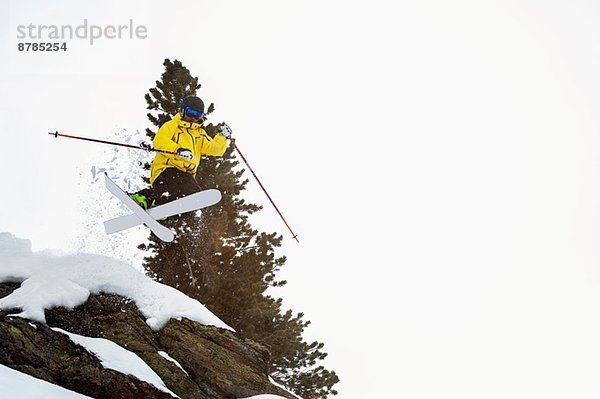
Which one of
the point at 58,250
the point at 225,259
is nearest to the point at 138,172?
the point at 225,259

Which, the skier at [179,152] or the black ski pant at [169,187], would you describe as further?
the black ski pant at [169,187]

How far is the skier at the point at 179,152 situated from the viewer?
438 inches

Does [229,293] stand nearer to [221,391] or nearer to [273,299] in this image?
[273,299]

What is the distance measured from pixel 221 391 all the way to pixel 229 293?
7403 mm

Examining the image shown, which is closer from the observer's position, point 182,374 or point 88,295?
point 182,374

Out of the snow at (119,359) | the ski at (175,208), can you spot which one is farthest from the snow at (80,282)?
the ski at (175,208)

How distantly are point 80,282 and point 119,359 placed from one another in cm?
190

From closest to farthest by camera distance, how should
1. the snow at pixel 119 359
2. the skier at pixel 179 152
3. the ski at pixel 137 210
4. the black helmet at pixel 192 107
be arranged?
the snow at pixel 119 359 < the black helmet at pixel 192 107 < the skier at pixel 179 152 < the ski at pixel 137 210

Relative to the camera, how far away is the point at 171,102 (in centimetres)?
1759

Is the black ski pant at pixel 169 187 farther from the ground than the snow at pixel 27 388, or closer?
farther from the ground

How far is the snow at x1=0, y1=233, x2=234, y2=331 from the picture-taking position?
8.90 meters

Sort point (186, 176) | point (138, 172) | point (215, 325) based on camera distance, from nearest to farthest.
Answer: point (215, 325), point (186, 176), point (138, 172)

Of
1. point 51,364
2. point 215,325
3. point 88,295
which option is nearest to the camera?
point 51,364

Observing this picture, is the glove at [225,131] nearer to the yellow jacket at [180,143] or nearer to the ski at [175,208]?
the yellow jacket at [180,143]
